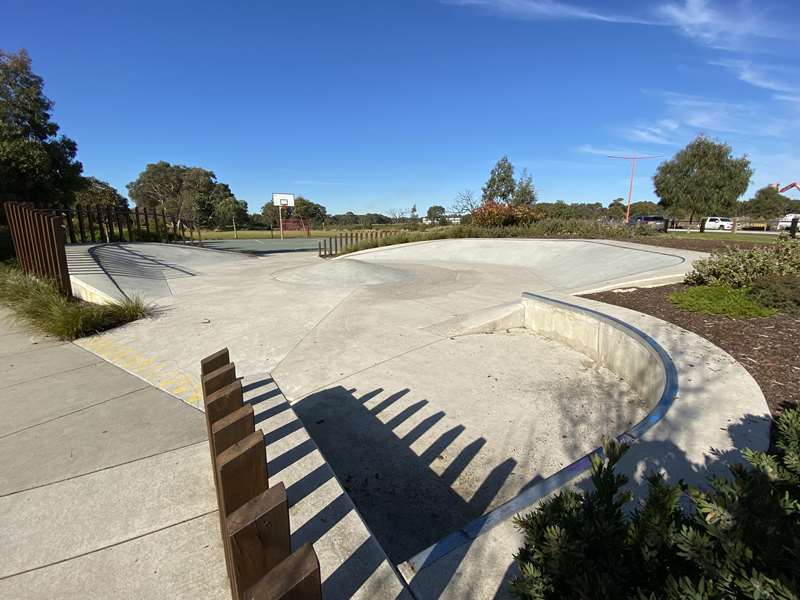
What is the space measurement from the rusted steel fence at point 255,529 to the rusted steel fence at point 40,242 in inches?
282

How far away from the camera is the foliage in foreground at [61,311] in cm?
545

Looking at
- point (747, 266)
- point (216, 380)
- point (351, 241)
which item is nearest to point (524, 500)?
point (216, 380)

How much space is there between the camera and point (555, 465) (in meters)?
3.05

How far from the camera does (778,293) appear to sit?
5.04 metres

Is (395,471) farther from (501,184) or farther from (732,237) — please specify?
(501,184)

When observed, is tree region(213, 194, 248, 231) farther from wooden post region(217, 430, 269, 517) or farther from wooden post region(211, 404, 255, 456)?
wooden post region(217, 430, 269, 517)

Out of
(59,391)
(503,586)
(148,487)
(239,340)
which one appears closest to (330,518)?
(503,586)

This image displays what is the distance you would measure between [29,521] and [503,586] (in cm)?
249

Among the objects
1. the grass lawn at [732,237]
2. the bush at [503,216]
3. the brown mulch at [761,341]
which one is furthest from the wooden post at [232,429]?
the bush at [503,216]

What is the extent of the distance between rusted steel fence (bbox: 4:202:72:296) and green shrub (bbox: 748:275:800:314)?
10606mm

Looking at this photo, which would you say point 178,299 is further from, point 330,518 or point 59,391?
point 330,518

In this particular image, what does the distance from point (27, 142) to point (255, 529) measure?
2607 cm

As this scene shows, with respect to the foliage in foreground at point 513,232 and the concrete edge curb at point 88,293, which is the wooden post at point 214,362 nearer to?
the concrete edge curb at point 88,293

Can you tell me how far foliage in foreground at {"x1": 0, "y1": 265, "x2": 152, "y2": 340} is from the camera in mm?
5445
